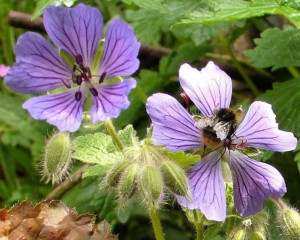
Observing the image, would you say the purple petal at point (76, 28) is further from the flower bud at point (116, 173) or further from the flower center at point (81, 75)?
the flower bud at point (116, 173)

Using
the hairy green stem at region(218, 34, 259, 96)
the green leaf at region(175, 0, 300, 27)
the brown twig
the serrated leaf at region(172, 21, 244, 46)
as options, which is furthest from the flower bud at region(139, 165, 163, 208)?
the hairy green stem at region(218, 34, 259, 96)

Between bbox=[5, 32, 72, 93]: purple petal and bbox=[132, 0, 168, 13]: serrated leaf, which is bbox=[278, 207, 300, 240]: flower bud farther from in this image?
bbox=[132, 0, 168, 13]: serrated leaf

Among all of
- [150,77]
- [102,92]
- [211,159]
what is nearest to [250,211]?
[211,159]

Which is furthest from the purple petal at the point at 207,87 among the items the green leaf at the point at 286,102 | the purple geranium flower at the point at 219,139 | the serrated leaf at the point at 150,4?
the serrated leaf at the point at 150,4

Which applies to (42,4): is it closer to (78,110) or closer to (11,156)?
(78,110)

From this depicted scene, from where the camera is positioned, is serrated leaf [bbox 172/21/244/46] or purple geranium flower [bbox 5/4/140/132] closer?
purple geranium flower [bbox 5/4/140/132]
